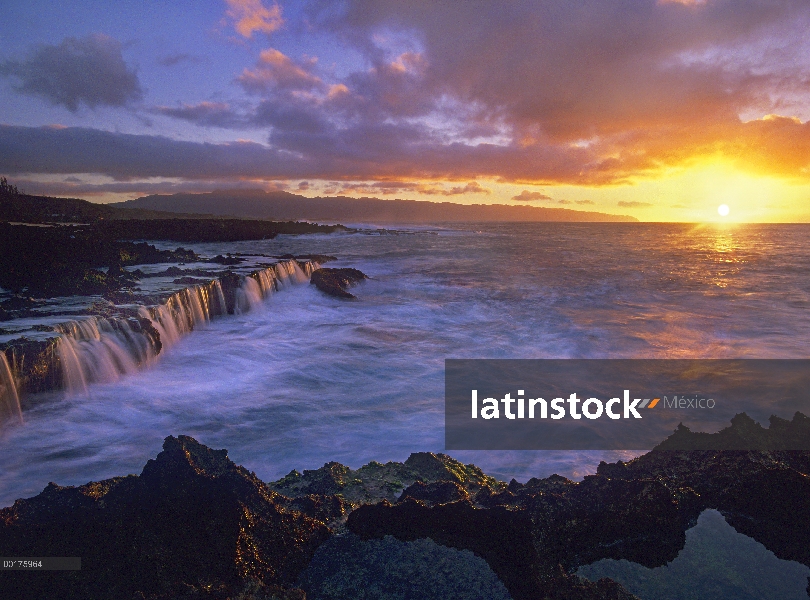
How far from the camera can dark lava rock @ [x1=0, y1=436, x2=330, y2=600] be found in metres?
2.56

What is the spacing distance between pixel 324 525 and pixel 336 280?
17.2 m

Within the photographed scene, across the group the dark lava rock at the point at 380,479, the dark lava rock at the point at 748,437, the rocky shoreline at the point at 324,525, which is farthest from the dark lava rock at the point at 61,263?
the dark lava rock at the point at 748,437

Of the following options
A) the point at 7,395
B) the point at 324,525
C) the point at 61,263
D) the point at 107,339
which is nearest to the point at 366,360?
the point at 107,339

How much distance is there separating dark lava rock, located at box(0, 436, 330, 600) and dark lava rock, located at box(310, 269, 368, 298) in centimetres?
1532

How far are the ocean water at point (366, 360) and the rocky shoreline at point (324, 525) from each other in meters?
2.49

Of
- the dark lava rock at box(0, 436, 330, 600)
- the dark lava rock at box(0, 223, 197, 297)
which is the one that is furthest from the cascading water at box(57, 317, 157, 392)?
the dark lava rock at box(0, 436, 330, 600)

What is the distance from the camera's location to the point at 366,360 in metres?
11.1

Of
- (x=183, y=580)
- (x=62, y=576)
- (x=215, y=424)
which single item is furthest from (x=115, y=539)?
(x=215, y=424)

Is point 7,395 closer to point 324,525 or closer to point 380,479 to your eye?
point 380,479

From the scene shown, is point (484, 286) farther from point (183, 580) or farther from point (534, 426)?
point (183, 580)

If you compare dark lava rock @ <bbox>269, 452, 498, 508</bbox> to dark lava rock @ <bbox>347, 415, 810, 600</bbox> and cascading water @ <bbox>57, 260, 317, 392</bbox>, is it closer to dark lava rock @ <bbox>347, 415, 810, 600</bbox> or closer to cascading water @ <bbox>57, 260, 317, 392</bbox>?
dark lava rock @ <bbox>347, 415, 810, 600</bbox>

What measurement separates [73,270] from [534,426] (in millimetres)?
12824

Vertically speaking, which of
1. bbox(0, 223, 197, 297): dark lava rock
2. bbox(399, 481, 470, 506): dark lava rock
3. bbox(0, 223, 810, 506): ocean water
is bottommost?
bbox(0, 223, 810, 506): ocean water

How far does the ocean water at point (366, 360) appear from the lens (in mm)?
6410
